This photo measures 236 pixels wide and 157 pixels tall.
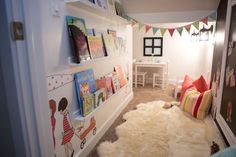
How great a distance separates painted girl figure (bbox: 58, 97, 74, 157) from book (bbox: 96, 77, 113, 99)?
599 mm

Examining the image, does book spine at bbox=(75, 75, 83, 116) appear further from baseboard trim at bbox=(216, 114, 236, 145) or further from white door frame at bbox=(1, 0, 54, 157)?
baseboard trim at bbox=(216, 114, 236, 145)

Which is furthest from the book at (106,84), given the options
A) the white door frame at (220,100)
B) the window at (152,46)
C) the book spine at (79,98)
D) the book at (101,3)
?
the window at (152,46)

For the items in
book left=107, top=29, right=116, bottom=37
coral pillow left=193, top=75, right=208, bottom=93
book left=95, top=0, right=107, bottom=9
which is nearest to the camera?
book left=95, top=0, right=107, bottom=9

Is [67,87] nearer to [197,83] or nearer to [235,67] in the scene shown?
[235,67]

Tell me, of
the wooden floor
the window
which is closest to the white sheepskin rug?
the wooden floor

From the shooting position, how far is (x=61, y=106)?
147 cm

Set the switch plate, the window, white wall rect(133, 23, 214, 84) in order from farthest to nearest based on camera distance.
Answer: the window < white wall rect(133, 23, 214, 84) < the switch plate

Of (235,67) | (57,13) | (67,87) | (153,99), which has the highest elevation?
(57,13)

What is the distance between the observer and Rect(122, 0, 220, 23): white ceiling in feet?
8.70

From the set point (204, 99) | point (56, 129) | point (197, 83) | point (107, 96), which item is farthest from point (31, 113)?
point (197, 83)

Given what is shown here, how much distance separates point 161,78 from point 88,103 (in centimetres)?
343

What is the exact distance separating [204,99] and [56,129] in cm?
219

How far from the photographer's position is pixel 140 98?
3.72 meters

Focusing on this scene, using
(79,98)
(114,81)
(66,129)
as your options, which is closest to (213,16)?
(114,81)
